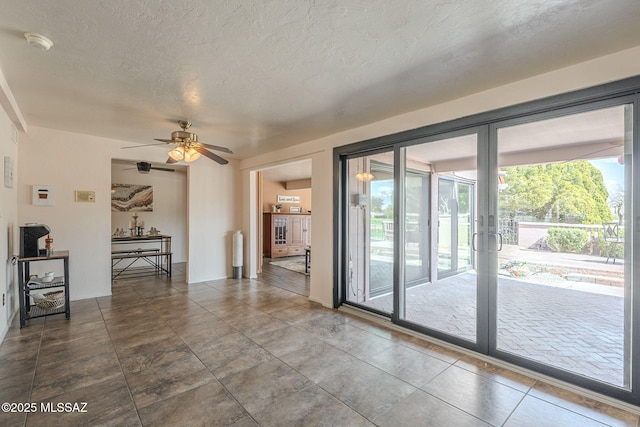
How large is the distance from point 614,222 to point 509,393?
59.5 inches

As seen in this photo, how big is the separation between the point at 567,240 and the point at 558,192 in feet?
1.37

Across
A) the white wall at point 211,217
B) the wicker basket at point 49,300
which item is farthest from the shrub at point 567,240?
the wicker basket at point 49,300

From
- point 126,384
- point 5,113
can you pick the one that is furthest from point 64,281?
point 126,384

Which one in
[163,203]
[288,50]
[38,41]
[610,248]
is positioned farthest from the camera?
[163,203]

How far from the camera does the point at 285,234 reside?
898 cm

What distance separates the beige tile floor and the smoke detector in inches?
95.2

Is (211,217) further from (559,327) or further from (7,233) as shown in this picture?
(559,327)

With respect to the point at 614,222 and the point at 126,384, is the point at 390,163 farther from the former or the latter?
the point at 126,384

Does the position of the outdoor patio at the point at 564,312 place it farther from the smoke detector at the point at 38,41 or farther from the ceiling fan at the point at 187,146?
the smoke detector at the point at 38,41

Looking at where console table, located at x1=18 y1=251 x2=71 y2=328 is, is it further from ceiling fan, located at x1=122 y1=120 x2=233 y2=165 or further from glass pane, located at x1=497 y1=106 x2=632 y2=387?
glass pane, located at x1=497 y1=106 x2=632 y2=387

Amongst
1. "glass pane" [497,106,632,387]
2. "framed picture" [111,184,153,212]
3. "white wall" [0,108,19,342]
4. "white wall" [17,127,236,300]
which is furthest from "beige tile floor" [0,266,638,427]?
"framed picture" [111,184,153,212]

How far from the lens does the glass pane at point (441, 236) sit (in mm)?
3201

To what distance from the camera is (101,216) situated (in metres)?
4.54

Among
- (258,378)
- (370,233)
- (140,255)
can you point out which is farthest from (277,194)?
(258,378)
